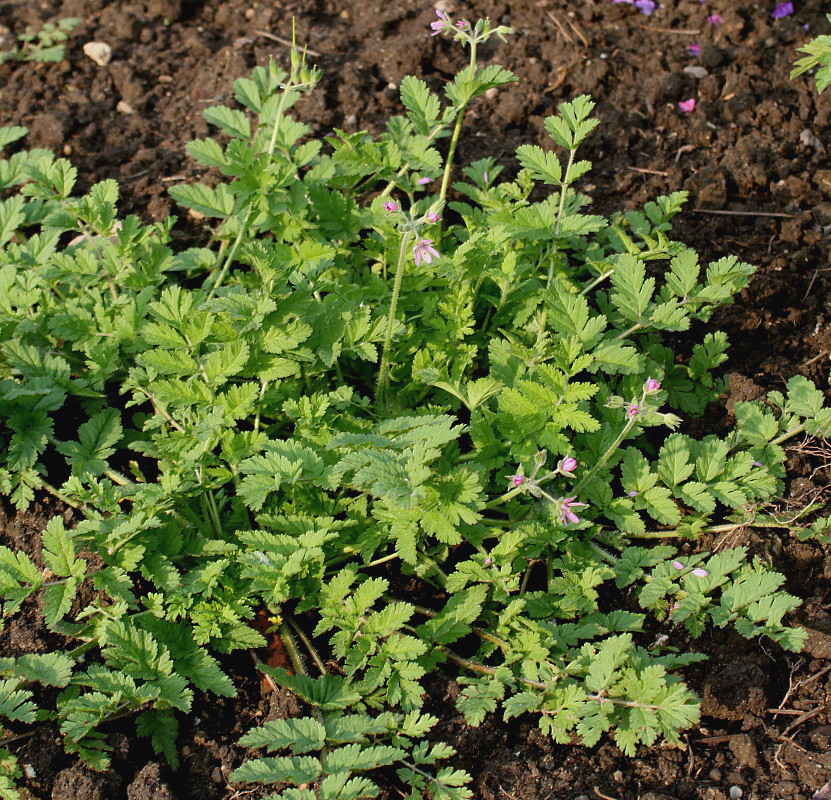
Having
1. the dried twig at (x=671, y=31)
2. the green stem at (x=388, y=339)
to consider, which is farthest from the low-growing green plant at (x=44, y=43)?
the dried twig at (x=671, y=31)

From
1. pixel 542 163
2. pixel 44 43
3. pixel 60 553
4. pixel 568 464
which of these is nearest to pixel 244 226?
pixel 542 163

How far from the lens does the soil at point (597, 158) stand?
2.82 metres

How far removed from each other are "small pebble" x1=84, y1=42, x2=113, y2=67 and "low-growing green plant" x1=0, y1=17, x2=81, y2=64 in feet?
0.49

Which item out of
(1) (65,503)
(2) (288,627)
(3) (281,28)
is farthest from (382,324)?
(3) (281,28)

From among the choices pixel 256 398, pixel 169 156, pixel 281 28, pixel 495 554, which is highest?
pixel 281 28

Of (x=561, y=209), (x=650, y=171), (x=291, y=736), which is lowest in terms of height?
(x=291, y=736)

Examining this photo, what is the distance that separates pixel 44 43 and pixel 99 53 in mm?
340

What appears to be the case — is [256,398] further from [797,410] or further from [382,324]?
[797,410]

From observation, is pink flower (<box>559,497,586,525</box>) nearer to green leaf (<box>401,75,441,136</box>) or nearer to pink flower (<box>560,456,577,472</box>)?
pink flower (<box>560,456,577,472</box>)

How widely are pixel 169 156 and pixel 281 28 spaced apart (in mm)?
1235

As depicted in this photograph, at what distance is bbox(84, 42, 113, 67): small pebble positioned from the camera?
205 inches

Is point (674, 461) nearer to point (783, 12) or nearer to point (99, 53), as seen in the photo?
point (783, 12)

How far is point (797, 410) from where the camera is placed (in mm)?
3318

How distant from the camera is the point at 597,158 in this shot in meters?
4.71
